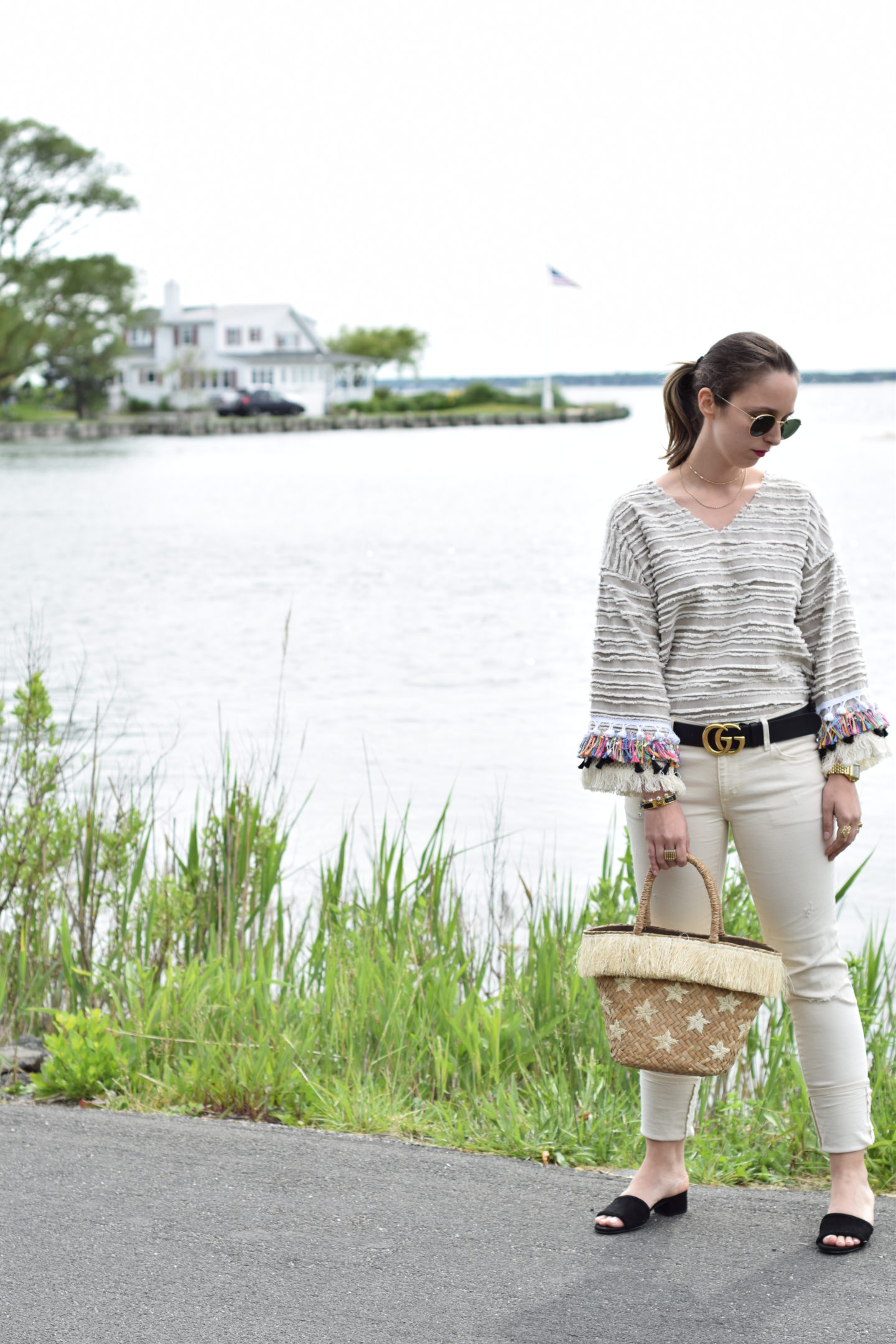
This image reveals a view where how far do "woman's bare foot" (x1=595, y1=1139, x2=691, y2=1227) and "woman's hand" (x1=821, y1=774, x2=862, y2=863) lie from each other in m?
0.78

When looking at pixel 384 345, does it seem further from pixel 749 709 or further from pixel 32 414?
pixel 749 709

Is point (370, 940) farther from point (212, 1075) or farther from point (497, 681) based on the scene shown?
point (497, 681)

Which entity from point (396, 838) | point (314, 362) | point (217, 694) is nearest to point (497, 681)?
point (217, 694)

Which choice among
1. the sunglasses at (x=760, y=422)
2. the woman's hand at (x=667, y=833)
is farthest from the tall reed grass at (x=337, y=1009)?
the sunglasses at (x=760, y=422)

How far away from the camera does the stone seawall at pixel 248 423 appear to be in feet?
290

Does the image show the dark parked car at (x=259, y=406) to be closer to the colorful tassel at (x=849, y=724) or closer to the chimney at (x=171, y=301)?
the chimney at (x=171, y=301)

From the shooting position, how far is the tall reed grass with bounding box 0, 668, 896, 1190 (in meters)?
4.25

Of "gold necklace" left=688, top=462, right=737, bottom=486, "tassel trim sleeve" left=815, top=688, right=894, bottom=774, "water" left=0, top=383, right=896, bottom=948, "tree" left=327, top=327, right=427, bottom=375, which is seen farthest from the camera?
"tree" left=327, top=327, right=427, bottom=375

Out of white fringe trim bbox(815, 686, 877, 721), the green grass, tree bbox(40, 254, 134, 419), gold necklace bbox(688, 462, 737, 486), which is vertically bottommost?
white fringe trim bbox(815, 686, 877, 721)

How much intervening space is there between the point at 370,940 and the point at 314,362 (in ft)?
368

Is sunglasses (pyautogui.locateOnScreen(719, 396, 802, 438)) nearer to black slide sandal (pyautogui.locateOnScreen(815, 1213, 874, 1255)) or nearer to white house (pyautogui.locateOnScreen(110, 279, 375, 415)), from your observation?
black slide sandal (pyautogui.locateOnScreen(815, 1213, 874, 1255))

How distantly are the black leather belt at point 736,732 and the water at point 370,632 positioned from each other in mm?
673

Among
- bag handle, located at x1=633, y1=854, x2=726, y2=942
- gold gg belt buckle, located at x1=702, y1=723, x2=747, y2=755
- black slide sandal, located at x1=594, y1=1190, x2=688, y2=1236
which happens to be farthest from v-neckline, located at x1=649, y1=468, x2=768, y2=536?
black slide sandal, located at x1=594, y1=1190, x2=688, y2=1236

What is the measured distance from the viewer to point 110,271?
8281 cm
